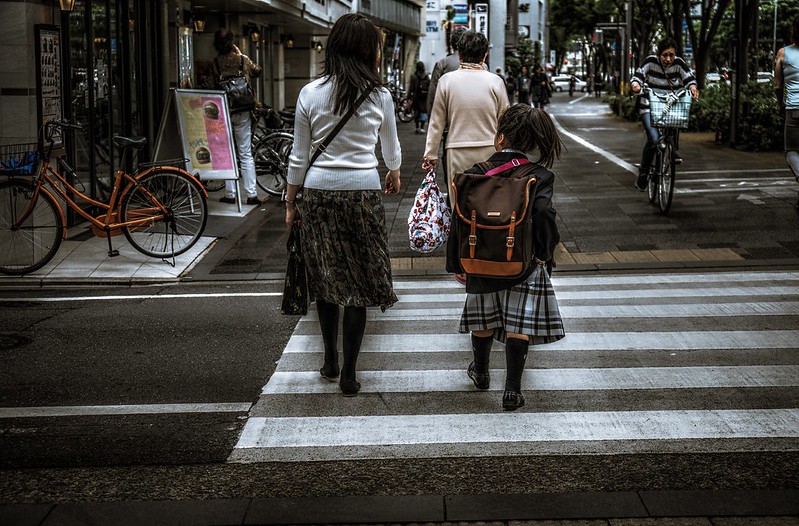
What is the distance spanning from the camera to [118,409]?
18.8 feet

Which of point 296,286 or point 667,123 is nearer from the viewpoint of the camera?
point 296,286

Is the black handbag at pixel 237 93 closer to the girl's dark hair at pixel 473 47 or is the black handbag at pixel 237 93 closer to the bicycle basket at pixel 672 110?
the bicycle basket at pixel 672 110

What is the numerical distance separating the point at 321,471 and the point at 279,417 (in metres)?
0.81

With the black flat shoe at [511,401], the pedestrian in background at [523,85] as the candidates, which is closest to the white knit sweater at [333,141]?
the black flat shoe at [511,401]

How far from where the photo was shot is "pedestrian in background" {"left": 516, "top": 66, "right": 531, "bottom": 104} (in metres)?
42.3

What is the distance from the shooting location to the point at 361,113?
5.66 metres

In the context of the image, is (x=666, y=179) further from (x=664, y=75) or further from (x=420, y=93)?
(x=420, y=93)

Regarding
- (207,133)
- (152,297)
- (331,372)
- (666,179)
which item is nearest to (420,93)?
(207,133)

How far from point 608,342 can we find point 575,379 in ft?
2.89

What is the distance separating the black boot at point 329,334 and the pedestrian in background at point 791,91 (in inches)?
261

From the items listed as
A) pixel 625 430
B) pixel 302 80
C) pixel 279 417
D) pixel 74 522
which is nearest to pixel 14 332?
pixel 279 417

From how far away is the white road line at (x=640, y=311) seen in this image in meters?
7.67

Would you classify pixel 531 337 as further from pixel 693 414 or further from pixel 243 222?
pixel 243 222

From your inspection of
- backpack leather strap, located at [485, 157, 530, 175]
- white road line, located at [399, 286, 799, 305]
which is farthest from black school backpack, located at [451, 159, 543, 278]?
white road line, located at [399, 286, 799, 305]
